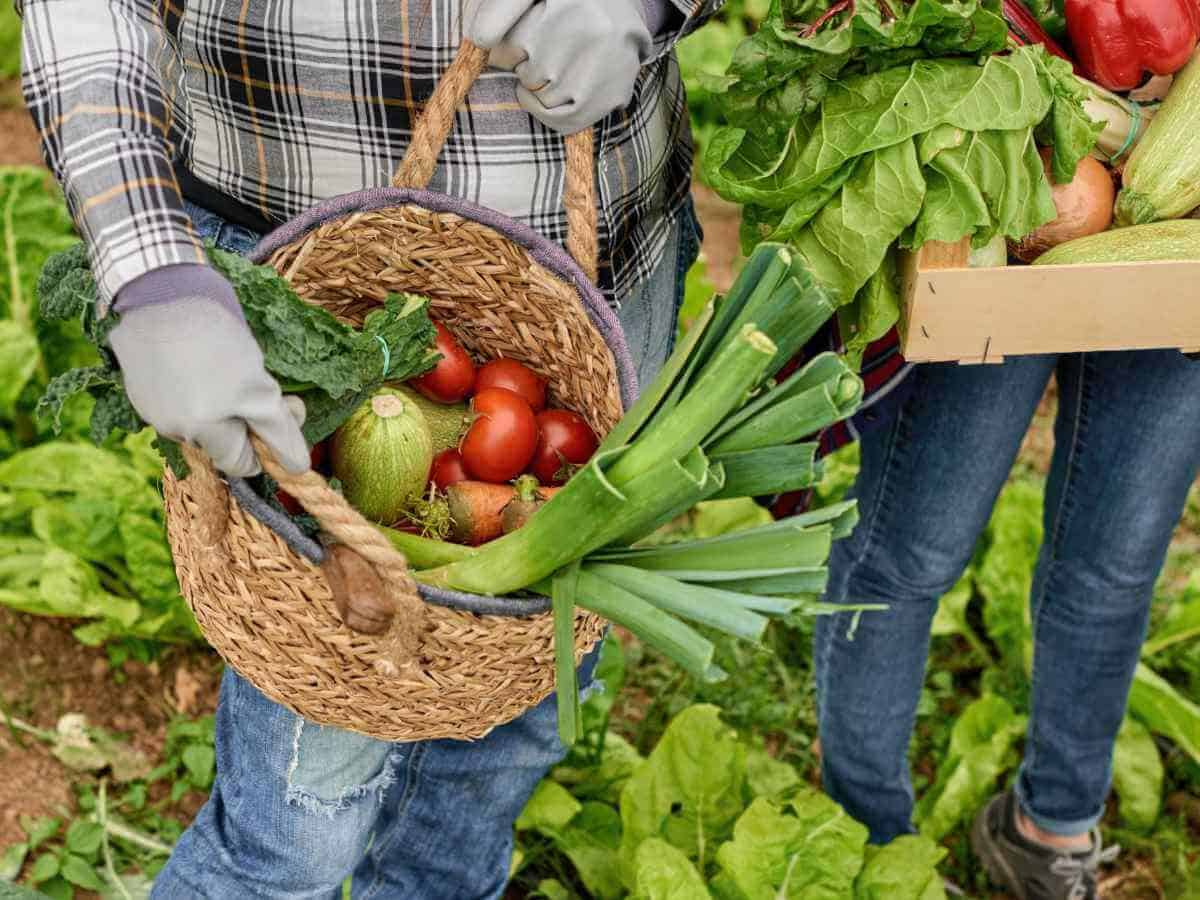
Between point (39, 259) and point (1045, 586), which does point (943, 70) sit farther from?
point (39, 259)

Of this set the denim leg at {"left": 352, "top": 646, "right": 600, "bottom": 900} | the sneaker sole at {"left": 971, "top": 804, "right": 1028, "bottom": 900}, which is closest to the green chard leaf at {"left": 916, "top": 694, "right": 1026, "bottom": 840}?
the sneaker sole at {"left": 971, "top": 804, "right": 1028, "bottom": 900}

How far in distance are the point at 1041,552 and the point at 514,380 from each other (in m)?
Result: 1.06

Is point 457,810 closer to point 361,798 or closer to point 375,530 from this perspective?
point 361,798

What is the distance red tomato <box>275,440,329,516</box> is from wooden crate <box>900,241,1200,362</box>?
0.68 metres

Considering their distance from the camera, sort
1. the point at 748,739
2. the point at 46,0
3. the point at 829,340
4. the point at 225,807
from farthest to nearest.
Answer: the point at 748,739
the point at 829,340
the point at 225,807
the point at 46,0

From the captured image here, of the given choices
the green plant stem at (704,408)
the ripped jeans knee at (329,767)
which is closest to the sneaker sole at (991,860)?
the ripped jeans knee at (329,767)

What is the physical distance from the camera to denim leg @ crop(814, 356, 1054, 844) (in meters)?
1.86

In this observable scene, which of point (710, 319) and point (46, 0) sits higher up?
point (46, 0)

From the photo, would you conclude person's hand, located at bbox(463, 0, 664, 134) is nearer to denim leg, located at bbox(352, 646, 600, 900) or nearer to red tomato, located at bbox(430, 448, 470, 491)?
red tomato, located at bbox(430, 448, 470, 491)

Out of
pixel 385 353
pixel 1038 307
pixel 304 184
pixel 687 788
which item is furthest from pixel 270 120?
pixel 687 788

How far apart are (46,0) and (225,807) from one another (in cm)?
93

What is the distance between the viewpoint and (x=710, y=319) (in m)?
1.29

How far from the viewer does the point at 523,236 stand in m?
1.40

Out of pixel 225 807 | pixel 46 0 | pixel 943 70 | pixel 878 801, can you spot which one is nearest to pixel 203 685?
pixel 225 807
